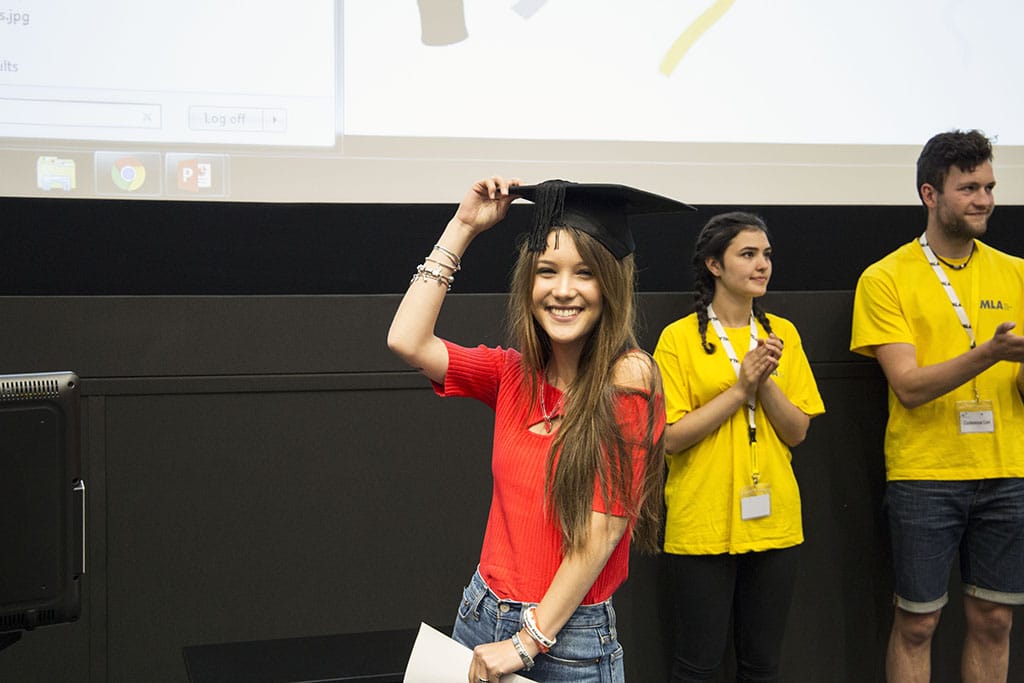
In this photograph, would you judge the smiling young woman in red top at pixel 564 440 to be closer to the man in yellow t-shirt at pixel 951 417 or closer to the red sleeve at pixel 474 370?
the red sleeve at pixel 474 370

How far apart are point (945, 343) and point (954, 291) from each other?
0.52ft

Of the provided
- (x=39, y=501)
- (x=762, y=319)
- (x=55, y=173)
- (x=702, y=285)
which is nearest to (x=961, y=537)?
(x=762, y=319)

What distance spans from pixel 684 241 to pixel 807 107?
58 cm

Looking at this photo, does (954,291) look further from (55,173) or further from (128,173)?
(55,173)

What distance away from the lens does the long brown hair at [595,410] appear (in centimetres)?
142

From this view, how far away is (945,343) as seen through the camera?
2.82 meters

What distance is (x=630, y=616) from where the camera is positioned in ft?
10.4

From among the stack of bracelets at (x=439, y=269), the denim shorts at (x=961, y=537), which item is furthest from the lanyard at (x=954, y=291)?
the stack of bracelets at (x=439, y=269)

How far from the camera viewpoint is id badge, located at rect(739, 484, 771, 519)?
2.63m

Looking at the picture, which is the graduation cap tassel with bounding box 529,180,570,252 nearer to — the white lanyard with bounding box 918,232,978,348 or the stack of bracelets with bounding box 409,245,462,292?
the stack of bracelets with bounding box 409,245,462,292

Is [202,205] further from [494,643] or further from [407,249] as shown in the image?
[494,643]

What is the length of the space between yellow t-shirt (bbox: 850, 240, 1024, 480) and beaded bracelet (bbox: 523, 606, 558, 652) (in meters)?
1.81

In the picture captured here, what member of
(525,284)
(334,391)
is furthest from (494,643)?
(334,391)

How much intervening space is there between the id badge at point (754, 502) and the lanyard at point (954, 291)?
0.72 meters
